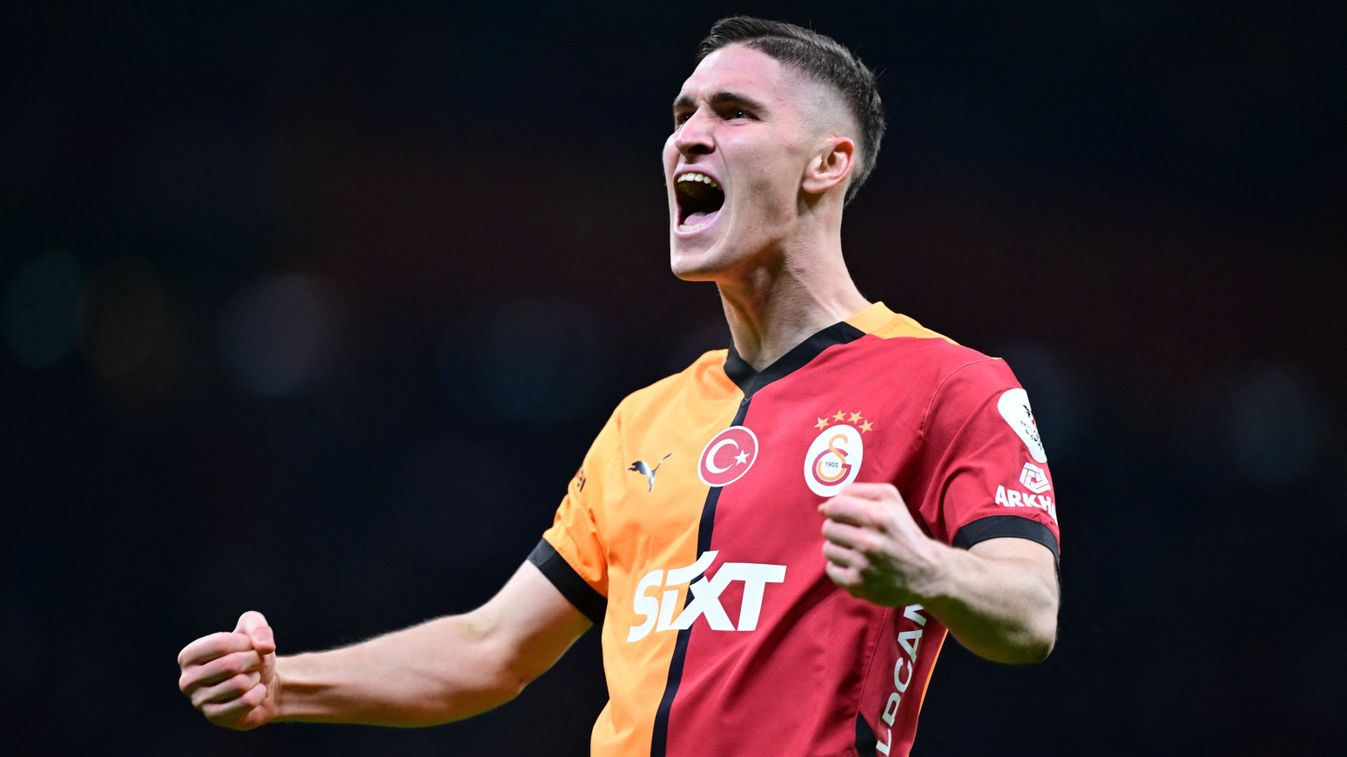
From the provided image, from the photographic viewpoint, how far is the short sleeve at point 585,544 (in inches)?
118

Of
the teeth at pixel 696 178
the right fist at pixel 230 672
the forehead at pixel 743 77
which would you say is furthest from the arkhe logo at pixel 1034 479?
the right fist at pixel 230 672

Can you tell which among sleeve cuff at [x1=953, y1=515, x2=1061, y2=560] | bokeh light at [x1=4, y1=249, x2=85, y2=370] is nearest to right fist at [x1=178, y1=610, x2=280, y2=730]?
sleeve cuff at [x1=953, y1=515, x2=1061, y2=560]

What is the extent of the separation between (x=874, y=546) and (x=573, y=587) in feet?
4.16

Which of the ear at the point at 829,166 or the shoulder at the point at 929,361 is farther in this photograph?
the ear at the point at 829,166

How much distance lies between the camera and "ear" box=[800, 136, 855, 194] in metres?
3.06

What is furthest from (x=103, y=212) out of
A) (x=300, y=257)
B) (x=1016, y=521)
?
(x=1016, y=521)

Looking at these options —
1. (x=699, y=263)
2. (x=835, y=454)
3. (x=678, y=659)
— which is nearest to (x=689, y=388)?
(x=699, y=263)

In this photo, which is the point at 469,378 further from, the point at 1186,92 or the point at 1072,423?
the point at 1186,92

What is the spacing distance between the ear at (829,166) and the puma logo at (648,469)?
0.67 m

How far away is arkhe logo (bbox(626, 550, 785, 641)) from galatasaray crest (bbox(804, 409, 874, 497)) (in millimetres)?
176

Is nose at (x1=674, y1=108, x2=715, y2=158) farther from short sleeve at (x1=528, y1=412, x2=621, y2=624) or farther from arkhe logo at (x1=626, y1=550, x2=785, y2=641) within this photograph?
arkhe logo at (x1=626, y1=550, x2=785, y2=641)

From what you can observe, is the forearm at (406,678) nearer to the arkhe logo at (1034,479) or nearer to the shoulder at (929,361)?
the shoulder at (929,361)

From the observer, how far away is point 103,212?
701cm

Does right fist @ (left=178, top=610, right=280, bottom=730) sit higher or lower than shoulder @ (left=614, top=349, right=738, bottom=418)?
lower
